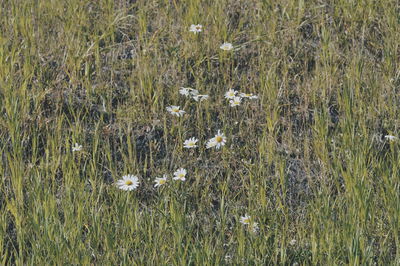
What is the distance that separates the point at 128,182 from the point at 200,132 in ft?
1.83

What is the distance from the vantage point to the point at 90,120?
338 cm

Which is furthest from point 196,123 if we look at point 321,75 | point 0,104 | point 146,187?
point 0,104

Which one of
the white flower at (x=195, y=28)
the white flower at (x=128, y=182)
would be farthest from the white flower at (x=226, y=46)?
the white flower at (x=128, y=182)

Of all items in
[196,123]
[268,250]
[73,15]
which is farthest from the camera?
[73,15]

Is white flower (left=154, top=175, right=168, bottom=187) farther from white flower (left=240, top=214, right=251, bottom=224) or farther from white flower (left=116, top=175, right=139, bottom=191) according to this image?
white flower (left=240, top=214, right=251, bottom=224)

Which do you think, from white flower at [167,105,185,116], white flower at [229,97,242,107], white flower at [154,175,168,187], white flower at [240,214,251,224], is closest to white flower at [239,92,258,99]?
white flower at [229,97,242,107]

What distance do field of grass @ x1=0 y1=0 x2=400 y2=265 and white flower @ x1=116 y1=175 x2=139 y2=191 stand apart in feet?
0.16

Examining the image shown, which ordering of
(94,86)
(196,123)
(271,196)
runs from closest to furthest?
(271,196), (196,123), (94,86)

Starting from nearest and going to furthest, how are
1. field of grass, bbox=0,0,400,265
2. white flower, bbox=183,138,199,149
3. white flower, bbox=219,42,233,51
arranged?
1. field of grass, bbox=0,0,400,265
2. white flower, bbox=183,138,199,149
3. white flower, bbox=219,42,233,51

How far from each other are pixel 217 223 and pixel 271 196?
0.33 metres

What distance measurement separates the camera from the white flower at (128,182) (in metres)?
2.86

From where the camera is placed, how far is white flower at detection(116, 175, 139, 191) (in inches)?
113

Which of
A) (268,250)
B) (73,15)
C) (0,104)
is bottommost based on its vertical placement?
(268,250)

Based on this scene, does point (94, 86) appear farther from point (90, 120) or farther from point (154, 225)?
point (154, 225)
